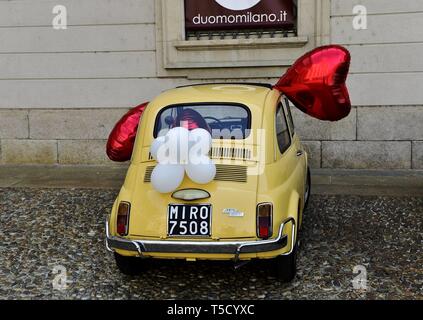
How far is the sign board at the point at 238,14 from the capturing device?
854 cm

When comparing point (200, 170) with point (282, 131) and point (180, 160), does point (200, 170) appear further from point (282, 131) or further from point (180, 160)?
point (282, 131)

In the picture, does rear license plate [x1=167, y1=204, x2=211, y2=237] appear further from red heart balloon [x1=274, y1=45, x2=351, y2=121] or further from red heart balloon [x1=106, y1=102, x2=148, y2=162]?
red heart balloon [x1=274, y1=45, x2=351, y2=121]

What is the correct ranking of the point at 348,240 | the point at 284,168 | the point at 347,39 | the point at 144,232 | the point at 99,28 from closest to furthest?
the point at 144,232 < the point at 284,168 < the point at 348,240 < the point at 347,39 < the point at 99,28

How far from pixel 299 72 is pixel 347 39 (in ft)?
10.8

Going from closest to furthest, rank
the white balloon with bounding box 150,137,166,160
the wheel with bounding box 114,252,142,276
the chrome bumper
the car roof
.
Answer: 1. the chrome bumper
2. the white balloon with bounding box 150,137,166,160
3. the wheel with bounding box 114,252,142,276
4. the car roof

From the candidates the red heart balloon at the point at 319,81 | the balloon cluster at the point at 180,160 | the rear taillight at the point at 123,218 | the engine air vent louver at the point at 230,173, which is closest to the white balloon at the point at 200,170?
the balloon cluster at the point at 180,160

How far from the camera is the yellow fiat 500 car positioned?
3.92m

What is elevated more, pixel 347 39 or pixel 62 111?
pixel 347 39

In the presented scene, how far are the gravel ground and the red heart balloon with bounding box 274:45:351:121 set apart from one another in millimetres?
1401

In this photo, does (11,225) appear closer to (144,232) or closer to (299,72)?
(144,232)

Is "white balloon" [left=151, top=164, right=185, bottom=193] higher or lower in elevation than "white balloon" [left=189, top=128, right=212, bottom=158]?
lower

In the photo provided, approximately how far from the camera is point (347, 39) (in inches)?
328

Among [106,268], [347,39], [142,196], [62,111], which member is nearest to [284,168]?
[142,196]

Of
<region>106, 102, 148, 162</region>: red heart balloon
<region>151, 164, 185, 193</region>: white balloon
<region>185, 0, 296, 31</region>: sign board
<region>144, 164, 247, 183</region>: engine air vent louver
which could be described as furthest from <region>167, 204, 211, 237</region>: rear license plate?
<region>185, 0, 296, 31</region>: sign board
